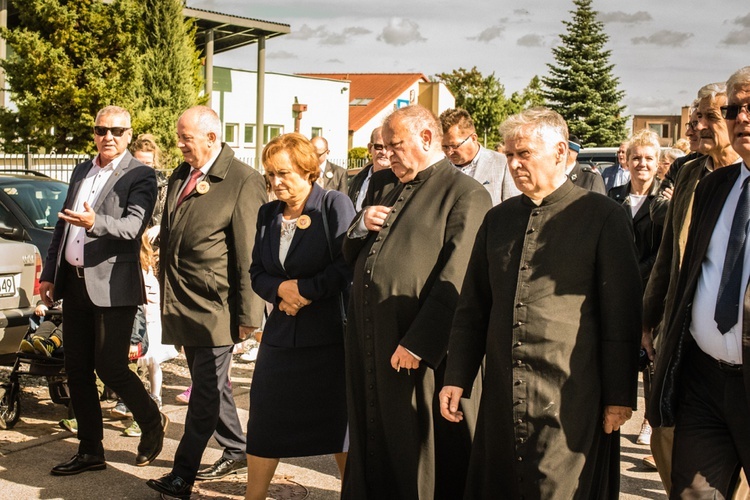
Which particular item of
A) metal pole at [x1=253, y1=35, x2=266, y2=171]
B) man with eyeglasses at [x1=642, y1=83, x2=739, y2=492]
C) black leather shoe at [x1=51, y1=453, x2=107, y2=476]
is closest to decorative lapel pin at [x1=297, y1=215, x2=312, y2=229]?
man with eyeglasses at [x1=642, y1=83, x2=739, y2=492]

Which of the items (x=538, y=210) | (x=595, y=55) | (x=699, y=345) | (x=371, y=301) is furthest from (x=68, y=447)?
(x=595, y=55)

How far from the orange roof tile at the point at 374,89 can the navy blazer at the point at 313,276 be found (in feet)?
177

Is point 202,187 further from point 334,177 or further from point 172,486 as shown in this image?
point 334,177

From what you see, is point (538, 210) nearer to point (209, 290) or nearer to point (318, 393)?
point (318, 393)

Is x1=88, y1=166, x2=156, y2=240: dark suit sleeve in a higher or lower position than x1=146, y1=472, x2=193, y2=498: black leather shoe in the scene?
higher

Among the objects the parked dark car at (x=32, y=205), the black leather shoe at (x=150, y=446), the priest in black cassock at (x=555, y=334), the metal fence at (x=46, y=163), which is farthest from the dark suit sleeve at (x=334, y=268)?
the metal fence at (x=46, y=163)

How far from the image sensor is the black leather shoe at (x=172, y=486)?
17.0 ft

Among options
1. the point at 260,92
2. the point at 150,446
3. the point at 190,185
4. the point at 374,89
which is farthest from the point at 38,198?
the point at 374,89

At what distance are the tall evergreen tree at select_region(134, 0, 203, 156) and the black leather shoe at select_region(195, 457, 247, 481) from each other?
2302 cm

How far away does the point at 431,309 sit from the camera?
4094 millimetres

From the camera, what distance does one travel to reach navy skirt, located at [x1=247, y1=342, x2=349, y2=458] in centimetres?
475

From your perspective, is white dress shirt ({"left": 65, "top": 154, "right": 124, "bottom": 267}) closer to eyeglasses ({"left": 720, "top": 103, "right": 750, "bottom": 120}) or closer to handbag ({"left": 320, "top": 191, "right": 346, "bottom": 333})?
handbag ({"left": 320, "top": 191, "right": 346, "bottom": 333})

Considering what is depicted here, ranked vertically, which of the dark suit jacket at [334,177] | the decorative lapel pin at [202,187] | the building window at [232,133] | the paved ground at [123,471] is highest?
the building window at [232,133]

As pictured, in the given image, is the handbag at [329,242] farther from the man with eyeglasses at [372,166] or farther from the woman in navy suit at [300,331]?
the man with eyeglasses at [372,166]
